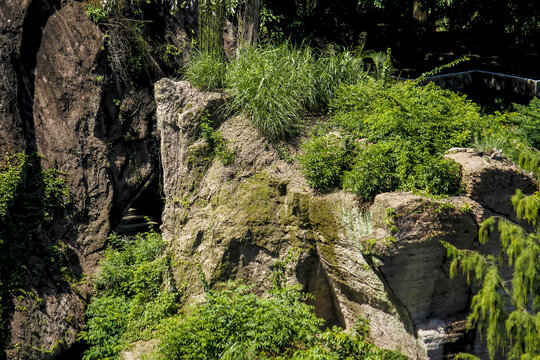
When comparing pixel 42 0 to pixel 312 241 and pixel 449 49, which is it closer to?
pixel 312 241

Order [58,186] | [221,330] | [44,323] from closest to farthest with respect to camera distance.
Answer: [221,330] < [44,323] < [58,186]

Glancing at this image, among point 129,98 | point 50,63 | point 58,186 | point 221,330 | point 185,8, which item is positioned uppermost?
point 185,8

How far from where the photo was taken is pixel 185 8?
1061 cm

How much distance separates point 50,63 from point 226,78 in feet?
11.2

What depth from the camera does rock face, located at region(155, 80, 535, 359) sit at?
6.05m

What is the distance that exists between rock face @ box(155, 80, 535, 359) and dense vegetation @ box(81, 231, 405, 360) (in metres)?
0.37

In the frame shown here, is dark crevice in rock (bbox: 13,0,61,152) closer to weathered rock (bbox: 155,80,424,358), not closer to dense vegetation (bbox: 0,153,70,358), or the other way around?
dense vegetation (bbox: 0,153,70,358)

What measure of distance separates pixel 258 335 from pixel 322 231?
1777mm

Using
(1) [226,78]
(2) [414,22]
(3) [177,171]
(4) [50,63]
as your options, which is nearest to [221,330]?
(3) [177,171]

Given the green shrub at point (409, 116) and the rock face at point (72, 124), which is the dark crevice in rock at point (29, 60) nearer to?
the rock face at point (72, 124)

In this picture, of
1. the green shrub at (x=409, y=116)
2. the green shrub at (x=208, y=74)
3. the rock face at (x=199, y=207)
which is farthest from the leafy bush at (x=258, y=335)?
the green shrub at (x=208, y=74)

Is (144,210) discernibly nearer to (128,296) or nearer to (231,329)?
(128,296)

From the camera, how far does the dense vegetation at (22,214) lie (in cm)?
847

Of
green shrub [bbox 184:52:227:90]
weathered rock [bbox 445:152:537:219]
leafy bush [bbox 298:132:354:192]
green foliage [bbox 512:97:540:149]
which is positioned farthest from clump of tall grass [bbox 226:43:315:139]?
green foliage [bbox 512:97:540:149]
